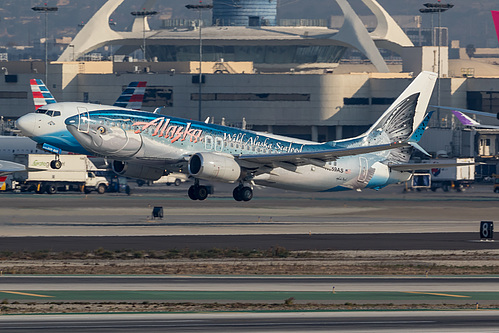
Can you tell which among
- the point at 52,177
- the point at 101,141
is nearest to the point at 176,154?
the point at 101,141

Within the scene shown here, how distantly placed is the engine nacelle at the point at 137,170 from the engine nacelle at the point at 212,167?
131 inches

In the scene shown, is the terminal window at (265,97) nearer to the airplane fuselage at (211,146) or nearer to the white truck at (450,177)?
the white truck at (450,177)

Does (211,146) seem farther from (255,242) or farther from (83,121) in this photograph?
(255,242)

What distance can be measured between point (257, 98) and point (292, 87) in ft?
19.9

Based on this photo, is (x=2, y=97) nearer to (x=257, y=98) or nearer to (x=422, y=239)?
(x=257, y=98)

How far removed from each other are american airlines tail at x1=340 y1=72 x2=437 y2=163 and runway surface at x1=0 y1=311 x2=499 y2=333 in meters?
41.1

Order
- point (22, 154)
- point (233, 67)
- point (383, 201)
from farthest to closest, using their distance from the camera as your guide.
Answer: point (233, 67), point (22, 154), point (383, 201)

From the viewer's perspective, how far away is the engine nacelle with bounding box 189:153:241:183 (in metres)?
65.9

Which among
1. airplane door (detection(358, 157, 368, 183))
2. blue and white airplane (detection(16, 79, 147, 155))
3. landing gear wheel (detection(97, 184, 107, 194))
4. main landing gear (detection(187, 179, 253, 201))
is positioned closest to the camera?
blue and white airplane (detection(16, 79, 147, 155))

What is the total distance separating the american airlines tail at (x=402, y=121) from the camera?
7650 centimetres

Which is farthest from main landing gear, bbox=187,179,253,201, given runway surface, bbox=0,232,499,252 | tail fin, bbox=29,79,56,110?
tail fin, bbox=29,79,56,110

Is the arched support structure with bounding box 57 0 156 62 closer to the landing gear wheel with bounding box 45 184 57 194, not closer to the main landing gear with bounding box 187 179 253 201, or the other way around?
the landing gear wheel with bounding box 45 184 57 194

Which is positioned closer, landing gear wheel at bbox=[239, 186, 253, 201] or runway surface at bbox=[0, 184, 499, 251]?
runway surface at bbox=[0, 184, 499, 251]

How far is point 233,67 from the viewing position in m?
177
